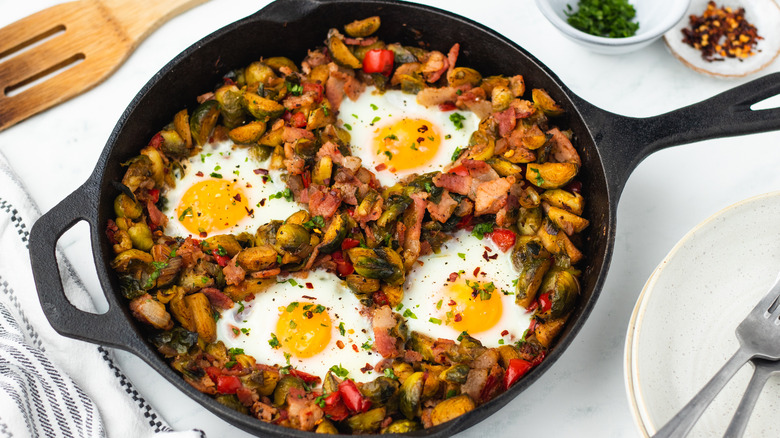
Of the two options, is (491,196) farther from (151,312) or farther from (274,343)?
(151,312)

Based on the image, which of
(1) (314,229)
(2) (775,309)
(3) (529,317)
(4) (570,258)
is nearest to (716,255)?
(2) (775,309)

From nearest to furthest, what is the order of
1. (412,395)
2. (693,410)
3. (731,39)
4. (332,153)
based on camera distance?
1. (693,410)
2. (412,395)
3. (332,153)
4. (731,39)

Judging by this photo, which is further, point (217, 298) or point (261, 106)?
point (261, 106)

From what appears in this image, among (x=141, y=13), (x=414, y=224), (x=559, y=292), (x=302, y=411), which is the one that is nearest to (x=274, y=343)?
(x=302, y=411)

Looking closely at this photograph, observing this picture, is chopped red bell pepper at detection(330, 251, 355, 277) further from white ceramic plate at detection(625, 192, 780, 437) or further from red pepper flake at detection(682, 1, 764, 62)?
red pepper flake at detection(682, 1, 764, 62)

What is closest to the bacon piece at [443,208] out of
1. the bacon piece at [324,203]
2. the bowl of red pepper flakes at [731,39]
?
the bacon piece at [324,203]
